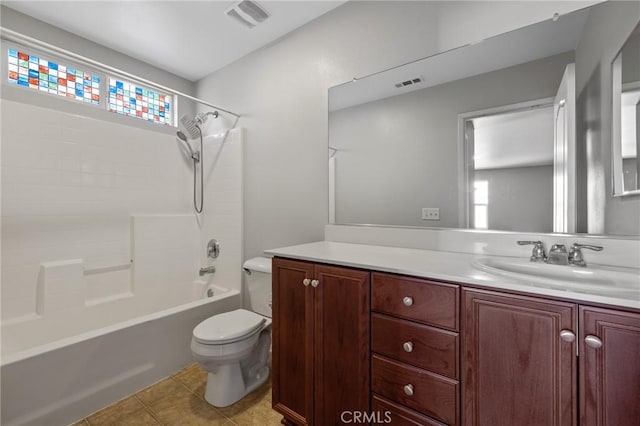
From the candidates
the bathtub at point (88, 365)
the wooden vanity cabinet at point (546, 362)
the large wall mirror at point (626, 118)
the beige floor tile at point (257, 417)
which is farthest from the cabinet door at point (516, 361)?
the bathtub at point (88, 365)

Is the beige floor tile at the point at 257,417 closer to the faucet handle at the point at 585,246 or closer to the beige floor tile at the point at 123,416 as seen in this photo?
the beige floor tile at the point at 123,416

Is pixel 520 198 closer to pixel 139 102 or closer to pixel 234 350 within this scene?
pixel 234 350

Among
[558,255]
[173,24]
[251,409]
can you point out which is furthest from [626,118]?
[173,24]

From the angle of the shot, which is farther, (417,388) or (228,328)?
(228,328)

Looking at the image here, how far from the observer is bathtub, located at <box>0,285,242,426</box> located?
1.31 meters

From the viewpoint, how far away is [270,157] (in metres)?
2.20

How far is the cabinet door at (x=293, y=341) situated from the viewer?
4.20 feet

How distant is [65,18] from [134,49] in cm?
45

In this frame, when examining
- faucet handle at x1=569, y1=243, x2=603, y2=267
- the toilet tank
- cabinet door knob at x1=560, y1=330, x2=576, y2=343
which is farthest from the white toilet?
faucet handle at x1=569, y1=243, x2=603, y2=267

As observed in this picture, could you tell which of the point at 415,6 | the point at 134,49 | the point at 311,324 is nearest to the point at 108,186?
the point at 134,49

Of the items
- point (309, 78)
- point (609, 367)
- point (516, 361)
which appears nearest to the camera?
point (609, 367)

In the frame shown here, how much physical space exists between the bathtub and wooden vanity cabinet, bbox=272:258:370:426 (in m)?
0.92

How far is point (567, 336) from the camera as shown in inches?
29.2

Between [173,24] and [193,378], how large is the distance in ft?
8.41
